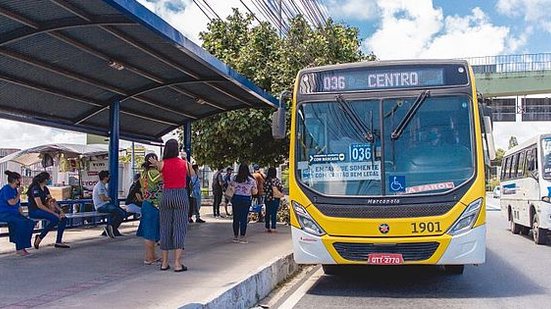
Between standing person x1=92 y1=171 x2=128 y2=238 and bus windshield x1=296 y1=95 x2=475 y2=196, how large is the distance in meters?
6.14

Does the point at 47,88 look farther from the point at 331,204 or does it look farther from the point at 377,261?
the point at 377,261

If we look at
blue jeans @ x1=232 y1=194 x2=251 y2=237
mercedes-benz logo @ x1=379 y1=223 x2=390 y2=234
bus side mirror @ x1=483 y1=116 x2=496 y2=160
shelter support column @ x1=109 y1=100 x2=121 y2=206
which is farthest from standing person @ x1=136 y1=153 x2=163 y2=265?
bus side mirror @ x1=483 y1=116 x2=496 y2=160

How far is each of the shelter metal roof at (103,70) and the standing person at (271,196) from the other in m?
1.86

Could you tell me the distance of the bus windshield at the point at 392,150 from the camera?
830cm

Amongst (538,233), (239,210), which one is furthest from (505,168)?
(239,210)

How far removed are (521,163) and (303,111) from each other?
32.8 ft

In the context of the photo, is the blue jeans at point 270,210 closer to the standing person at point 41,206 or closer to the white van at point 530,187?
the standing person at point 41,206

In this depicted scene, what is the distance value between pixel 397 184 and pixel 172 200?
3.16 metres

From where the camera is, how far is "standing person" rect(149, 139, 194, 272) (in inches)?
342

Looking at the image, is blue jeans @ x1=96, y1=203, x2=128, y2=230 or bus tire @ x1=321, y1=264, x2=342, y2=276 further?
blue jeans @ x1=96, y1=203, x2=128, y2=230

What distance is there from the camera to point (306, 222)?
335 inches

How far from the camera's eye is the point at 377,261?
26.6 feet

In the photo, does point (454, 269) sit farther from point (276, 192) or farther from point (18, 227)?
point (18, 227)

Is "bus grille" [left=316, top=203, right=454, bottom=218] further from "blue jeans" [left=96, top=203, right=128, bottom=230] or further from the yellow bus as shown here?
"blue jeans" [left=96, top=203, right=128, bottom=230]
